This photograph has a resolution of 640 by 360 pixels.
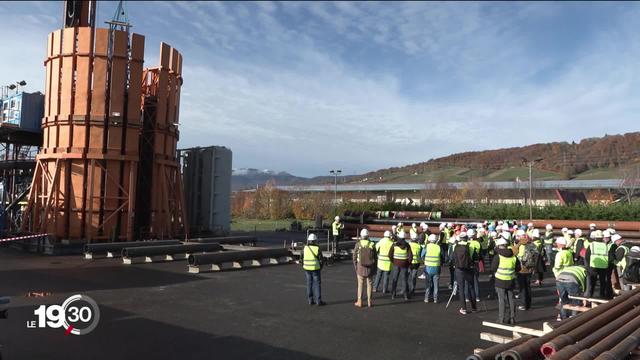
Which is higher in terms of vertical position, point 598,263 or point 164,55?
point 164,55

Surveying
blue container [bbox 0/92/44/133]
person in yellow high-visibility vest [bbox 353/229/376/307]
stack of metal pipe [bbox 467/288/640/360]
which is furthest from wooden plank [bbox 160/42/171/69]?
stack of metal pipe [bbox 467/288/640/360]

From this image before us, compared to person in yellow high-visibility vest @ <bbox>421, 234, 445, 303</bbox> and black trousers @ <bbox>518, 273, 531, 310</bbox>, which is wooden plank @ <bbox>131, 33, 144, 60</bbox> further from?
black trousers @ <bbox>518, 273, 531, 310</bbox>

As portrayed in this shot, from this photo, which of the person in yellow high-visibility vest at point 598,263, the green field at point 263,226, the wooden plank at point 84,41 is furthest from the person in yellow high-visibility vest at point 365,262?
the green field at point 263,226

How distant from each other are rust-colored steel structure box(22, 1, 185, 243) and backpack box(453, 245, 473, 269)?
1759 centimetres

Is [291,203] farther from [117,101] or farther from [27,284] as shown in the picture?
[27,284]

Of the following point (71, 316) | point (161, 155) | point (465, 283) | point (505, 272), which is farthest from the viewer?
point (161, 155)

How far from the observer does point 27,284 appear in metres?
13.8

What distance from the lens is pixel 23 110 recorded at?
26500mm

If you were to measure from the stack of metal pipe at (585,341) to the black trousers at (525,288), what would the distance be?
3.05m

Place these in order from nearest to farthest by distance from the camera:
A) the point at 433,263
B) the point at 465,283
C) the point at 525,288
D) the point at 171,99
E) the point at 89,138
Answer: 1. the point at 465,283
2. the point at 525,288
3. the point at 433,263
4. the point at 89,138
5. the point at 171,99

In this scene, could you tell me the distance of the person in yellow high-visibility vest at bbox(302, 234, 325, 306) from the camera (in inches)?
464

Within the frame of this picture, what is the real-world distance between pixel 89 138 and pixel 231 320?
17.0 meters

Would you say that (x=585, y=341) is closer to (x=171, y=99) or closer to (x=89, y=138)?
(x=89, y=138)

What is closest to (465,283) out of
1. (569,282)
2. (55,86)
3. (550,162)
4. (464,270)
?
(464,270)
